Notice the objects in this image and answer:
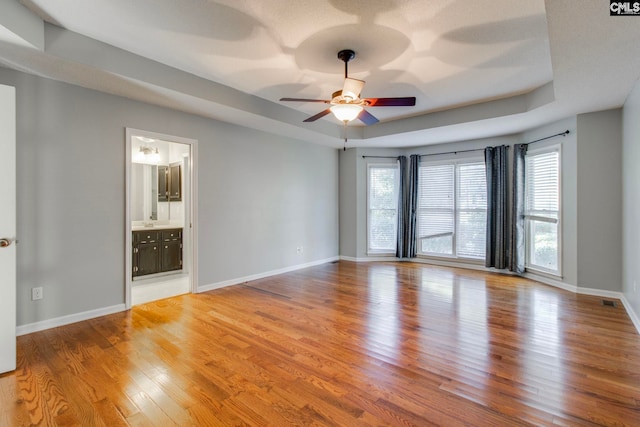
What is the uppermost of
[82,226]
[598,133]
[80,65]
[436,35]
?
[436,35]

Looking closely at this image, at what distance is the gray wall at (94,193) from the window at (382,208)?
2661mm

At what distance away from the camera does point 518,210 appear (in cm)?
545

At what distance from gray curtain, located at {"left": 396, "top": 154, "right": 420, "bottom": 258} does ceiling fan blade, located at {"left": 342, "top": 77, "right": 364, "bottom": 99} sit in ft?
13.5

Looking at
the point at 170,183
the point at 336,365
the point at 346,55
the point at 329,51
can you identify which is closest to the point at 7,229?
the point at 336,365

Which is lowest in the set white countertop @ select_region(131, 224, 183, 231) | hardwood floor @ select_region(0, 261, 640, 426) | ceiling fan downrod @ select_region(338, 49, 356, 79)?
hardwood floor @ select_region(0, 261, 640, 426)

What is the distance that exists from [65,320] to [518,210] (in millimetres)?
6528

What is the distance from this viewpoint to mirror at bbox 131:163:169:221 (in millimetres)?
6383

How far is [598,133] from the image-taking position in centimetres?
430

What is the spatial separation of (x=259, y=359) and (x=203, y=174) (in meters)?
2.89

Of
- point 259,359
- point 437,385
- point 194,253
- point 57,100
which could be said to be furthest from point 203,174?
point 437,385

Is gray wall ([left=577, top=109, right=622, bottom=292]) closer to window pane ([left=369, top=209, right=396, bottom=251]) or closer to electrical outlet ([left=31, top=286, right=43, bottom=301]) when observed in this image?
window pane ([left=369, top=209, right=396, bottom=251])

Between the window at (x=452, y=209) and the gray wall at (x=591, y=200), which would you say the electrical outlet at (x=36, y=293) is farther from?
the gray wall at (x=591, y=200)

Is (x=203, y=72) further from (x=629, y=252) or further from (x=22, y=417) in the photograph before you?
(x=629, y=252)

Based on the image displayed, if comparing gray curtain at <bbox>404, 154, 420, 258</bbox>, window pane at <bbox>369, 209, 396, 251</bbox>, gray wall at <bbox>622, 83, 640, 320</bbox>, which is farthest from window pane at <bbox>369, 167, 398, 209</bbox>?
gray wall at <bbox>622, 83, 640, 320</bbox>
